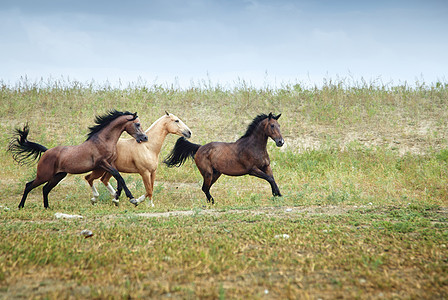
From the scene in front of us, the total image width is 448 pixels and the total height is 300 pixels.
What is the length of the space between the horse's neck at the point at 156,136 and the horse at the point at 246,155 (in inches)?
35.6

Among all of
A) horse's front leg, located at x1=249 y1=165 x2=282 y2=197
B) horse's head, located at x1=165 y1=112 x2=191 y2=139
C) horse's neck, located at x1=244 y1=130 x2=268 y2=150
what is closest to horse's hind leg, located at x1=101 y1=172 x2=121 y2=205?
horse's head, located at x1=165 y1=112 x2=191 y2=139

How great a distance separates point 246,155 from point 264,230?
12.5 ft

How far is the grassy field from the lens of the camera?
3402 mm

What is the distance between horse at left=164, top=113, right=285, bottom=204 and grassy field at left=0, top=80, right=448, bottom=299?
0.64 m

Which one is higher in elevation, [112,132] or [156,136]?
[112,132]

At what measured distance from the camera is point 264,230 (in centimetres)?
554

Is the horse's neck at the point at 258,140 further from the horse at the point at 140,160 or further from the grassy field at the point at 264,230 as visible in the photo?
the horse at the point at 140,160

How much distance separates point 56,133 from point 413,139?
46.8 ft

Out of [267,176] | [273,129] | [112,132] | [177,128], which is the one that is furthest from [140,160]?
[273,129]

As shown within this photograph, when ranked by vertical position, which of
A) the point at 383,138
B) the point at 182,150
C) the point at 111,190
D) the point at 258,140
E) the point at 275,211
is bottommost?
the point at 275,211

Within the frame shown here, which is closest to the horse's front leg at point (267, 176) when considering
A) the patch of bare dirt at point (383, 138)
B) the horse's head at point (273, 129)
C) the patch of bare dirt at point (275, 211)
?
the horse's head at point (273, 129)

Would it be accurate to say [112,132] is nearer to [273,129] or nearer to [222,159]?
[222,159]

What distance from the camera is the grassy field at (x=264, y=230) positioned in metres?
3.40

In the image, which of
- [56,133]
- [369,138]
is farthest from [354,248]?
[56,133]
